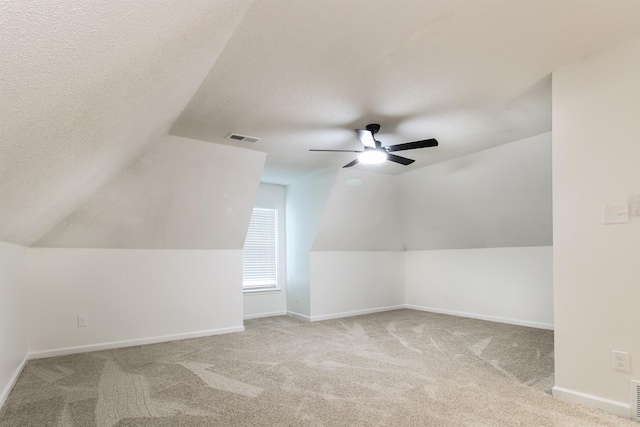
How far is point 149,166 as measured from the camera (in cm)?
405

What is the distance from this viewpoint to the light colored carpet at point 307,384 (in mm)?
2434

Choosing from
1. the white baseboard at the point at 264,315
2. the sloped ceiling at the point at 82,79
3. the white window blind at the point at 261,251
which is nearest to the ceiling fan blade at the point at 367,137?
the sloped ceiling at the point at 82,79

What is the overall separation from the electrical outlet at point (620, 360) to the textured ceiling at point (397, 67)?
203 cm

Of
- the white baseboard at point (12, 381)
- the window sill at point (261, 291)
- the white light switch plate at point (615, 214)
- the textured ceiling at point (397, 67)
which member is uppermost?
the textured ceiling at point (397, 67)

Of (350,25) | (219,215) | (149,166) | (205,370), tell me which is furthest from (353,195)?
(350,25)

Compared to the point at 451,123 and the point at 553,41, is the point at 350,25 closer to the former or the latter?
the point at 553,41

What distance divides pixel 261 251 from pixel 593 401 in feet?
16.2

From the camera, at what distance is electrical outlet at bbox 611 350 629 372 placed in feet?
7.74

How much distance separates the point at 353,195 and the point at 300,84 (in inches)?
125

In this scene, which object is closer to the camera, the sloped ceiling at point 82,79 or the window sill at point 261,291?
the sloped ceiling at point 82,79

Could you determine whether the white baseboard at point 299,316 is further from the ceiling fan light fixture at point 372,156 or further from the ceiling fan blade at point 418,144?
the ceiling fan blade at point 418,144

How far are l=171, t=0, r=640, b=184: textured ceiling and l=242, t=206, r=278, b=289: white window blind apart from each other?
7.97 ft

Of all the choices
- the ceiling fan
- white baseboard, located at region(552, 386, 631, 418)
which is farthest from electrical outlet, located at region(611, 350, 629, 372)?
the ceiling fan

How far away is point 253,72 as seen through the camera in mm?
2625
